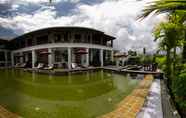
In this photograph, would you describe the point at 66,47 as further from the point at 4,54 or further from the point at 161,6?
the point at 161,6

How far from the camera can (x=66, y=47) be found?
23.9m

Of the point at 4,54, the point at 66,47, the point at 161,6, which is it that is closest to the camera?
the point at 161,6

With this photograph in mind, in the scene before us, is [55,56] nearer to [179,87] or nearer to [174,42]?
[174,42]

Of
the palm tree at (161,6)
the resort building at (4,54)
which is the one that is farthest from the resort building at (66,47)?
the palm tree at (161,6)

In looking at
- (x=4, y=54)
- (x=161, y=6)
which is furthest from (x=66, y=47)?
(x=161, y=6)

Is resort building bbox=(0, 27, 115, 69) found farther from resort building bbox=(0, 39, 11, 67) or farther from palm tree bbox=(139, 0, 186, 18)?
palm tree bbox=(139, 0, 186, 18)

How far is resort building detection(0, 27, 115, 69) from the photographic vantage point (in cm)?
2386

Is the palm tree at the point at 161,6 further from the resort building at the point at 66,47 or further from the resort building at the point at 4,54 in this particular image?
the resort building at the point at 4,54

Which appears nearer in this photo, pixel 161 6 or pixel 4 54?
pixel 161 6

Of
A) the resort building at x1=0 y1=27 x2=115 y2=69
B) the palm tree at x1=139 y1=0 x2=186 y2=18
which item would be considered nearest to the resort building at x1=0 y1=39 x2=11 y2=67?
the resort building at x1=0 y1=27 x2=115 y2=69

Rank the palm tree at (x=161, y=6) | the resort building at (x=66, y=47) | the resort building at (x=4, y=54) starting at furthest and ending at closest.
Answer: the resort building at (x=4, y=54), the resort building at (x=66, y=47), the palm tree at (x=161, y=6)

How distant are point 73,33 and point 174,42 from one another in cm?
1930

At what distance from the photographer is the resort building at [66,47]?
2386 cm

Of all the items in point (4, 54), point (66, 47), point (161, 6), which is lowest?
point (161, 6)
